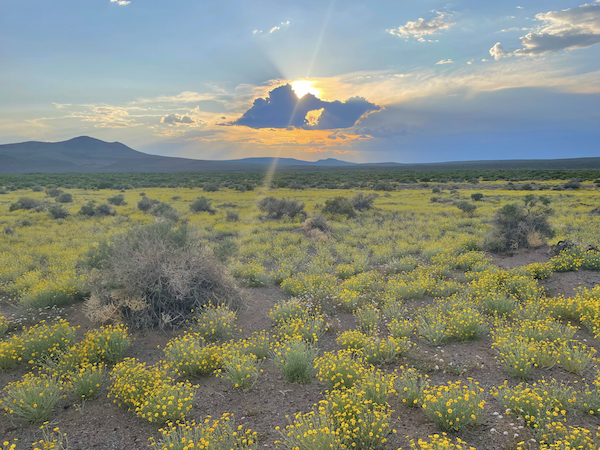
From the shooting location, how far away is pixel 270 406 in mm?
5191

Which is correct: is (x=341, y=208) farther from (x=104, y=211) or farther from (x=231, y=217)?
(x=104, y=211)

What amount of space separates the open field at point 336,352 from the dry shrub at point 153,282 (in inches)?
4.9

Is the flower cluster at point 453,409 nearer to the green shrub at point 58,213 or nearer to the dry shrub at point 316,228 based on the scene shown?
the dry shrub at point 316,228

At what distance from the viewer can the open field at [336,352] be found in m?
4.52

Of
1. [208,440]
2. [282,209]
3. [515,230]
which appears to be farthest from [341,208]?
[208,440]

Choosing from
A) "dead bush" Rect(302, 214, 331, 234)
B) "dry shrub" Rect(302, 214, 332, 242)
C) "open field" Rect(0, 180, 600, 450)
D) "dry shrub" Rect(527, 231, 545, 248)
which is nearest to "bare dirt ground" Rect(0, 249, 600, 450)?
"open field" Rect(0, 180, 600, 450)

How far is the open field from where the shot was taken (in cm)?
452

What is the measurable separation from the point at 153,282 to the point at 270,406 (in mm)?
3844

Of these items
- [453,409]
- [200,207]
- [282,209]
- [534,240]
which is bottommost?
[453,409]

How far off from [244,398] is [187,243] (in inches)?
178

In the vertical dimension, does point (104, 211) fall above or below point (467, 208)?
below

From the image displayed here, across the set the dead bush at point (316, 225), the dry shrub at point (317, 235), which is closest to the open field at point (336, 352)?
the dry shrub at point (317, 235)

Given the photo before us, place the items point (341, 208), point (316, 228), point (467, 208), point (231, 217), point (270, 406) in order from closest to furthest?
1. point (270, 406)
2. point (316, 228)
3. point (231, 217)
4. point (341, 208)
5. point (467, 208)

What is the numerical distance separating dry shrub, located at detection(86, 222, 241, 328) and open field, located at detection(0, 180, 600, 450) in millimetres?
124
